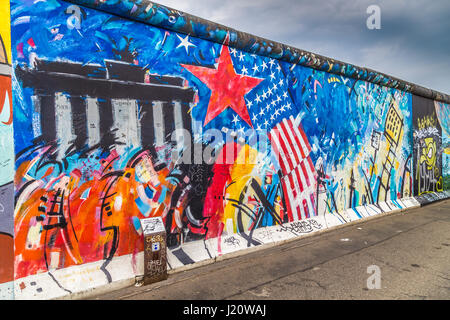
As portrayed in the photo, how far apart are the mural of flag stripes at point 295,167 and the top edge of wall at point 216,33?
146 centimetres

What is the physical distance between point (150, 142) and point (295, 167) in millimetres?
3530

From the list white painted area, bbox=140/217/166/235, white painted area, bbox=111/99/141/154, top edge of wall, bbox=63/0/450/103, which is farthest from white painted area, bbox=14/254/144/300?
top edge of wall, bbox=63/0/450/103

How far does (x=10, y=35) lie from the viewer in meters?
3.38

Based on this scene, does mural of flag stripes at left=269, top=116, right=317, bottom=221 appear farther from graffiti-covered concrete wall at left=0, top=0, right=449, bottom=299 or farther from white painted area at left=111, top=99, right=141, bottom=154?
white painted area at left=111, top=99, right=141, bottom=154

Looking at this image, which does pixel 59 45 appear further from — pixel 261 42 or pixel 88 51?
pixel 261 42

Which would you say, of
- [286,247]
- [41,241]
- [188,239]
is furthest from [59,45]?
[286,247]

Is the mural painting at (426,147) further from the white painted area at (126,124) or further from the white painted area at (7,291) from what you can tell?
the white painted area at (7,291)

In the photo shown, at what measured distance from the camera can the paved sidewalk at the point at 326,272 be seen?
3789 mm

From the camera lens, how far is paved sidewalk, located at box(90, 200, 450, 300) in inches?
149

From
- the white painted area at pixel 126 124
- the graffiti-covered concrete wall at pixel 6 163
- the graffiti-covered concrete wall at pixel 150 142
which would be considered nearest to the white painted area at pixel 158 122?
the graffiti-covered concrete wall at pixel 150 142

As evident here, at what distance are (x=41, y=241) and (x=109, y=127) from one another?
1.64m

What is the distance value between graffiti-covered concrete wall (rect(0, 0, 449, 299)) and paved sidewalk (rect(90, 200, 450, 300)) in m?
0.43

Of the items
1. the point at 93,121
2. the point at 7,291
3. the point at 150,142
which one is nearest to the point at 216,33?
the point at 150,142

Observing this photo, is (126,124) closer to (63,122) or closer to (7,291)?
(63,122)
